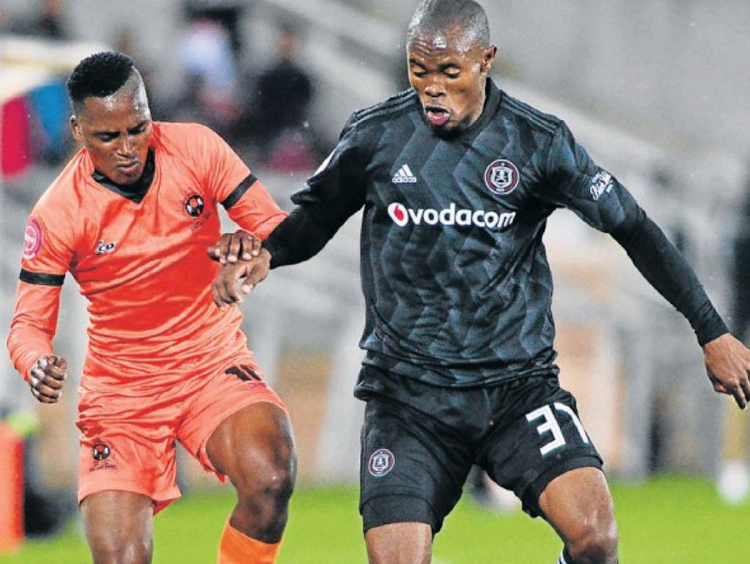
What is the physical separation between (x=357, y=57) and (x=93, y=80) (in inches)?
362

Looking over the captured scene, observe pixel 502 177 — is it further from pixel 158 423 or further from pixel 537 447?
pixel 158 423

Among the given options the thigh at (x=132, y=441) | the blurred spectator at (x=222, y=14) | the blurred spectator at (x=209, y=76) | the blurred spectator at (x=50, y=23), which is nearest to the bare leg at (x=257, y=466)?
the thigh at (x=132, y=441)

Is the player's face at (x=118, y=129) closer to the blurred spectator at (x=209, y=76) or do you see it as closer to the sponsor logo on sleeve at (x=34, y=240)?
the sponsor logo on sleeve at (x=34, y=240)

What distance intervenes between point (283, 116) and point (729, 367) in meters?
8.12

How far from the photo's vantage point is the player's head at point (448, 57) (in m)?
5.36

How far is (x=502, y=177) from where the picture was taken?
18.1 ft

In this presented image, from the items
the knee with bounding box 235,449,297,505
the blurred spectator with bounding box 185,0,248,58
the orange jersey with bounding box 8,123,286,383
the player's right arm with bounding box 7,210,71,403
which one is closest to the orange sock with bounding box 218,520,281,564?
the knee with bounding box 235,449,297,505

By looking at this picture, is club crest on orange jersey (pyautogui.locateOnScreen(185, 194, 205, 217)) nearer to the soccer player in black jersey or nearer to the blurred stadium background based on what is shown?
the soccer player in black jersey

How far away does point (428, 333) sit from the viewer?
5.59 meters

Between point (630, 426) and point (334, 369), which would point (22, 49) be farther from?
point (630, 426)

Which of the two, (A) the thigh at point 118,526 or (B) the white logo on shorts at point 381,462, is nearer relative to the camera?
(B) the white logo on shorts at point 381,462

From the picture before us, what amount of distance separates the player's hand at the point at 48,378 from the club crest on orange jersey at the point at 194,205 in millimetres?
831

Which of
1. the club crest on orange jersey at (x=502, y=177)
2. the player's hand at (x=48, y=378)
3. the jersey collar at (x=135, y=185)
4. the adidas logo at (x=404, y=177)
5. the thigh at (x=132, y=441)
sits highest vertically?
the club crest on orange jersey at (x=502, y=177)

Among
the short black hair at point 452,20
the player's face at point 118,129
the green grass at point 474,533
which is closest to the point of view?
the short black hair at point 452,20
